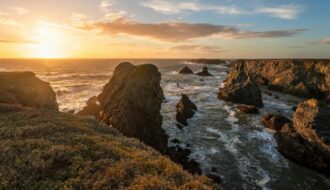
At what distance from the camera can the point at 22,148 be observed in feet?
45.1

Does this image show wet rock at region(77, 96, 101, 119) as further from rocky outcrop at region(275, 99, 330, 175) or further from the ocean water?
rocky outcrop at region(275, 99, 330, 175)

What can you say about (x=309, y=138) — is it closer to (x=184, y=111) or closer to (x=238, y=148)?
(x=238, y=148)

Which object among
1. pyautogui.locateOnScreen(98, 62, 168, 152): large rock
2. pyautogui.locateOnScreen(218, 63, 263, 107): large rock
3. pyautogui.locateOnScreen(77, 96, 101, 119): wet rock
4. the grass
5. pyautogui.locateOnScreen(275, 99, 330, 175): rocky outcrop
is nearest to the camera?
the grass

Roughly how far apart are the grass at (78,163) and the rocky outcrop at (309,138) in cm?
2294

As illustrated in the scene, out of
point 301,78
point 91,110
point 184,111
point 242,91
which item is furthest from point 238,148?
point 301,78

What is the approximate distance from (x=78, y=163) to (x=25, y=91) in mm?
26162

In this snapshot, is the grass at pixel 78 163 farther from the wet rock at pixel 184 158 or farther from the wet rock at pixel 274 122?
the wet rock at pixel 274 122

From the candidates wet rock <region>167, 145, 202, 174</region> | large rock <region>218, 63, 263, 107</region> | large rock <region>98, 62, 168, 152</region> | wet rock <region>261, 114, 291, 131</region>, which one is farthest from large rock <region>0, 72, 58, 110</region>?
large rock <region>218, 63, 263, 107</region>

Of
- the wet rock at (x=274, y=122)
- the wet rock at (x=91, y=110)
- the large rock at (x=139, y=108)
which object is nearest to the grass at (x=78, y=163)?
the large rock at (x=139, y=108)

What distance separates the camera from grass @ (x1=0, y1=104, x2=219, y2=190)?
10680 millimetres

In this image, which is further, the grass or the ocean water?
the ocean water

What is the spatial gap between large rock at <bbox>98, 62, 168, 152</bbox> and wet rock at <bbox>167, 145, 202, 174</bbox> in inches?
51.0

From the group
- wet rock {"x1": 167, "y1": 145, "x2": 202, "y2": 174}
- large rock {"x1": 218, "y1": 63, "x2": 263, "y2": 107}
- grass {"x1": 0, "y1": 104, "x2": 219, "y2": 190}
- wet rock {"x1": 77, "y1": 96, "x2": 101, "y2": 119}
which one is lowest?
wet rock {"x1": 167, "y1": 145, "x2": 202, "y2": 174}

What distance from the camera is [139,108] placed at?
119 ft
